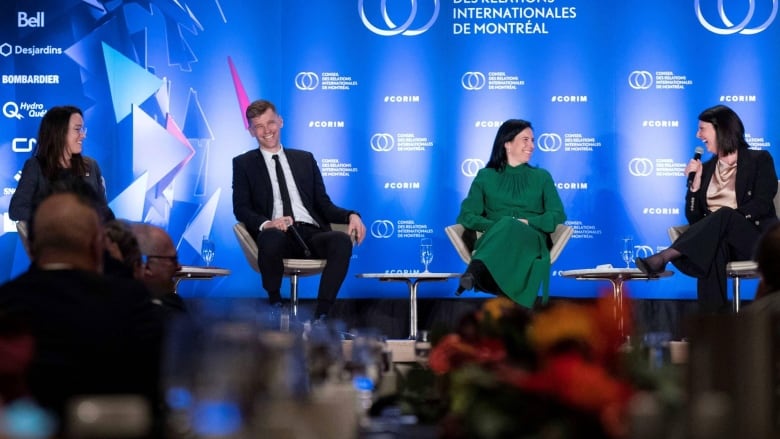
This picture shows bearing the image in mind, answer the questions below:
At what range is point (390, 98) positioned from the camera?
8.24 metres

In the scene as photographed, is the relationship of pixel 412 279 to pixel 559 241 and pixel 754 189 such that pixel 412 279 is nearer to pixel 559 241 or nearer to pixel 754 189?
pixel 559 241

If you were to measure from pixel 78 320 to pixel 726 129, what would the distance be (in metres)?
5.53

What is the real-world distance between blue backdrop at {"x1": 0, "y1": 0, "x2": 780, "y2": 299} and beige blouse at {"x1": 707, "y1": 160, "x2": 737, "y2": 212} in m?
1.17

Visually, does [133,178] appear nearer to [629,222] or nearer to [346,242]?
[346,242]

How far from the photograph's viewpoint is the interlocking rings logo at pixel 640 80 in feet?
26.5

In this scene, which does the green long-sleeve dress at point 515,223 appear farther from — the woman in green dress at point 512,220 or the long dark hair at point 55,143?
the long dark hair at point 55,143

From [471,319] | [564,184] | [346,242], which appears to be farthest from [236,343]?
[564,184]

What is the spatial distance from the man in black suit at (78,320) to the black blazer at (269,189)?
4.47 meters

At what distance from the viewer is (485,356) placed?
1503mm

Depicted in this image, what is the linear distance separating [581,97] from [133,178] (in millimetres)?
3226

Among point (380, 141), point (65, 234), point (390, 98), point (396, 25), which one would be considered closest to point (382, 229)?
point (380, 141)

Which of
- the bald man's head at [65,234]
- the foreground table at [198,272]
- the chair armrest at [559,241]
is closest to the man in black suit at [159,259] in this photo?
the bald man's head at [65,234]

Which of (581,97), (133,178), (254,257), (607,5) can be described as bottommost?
(254,257)

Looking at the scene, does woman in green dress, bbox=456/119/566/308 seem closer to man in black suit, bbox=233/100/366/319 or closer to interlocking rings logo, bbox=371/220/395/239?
man in black suit, bbox=233/100/366/319
